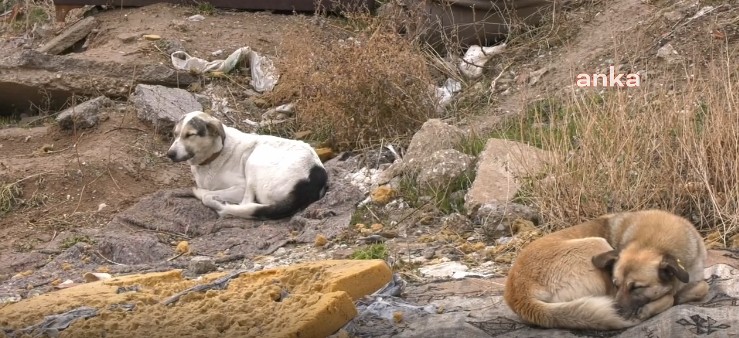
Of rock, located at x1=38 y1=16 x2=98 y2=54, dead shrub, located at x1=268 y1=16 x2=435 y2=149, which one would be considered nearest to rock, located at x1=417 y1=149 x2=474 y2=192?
dead shrub, located at x1=268 y1=16 x2=435 y2=149

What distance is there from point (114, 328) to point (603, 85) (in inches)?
216

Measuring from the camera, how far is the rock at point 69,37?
1350 cm

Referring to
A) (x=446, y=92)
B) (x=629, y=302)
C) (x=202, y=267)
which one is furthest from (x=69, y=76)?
(x=629, y=302)

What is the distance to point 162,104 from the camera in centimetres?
1098

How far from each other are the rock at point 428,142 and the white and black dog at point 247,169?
0.77m

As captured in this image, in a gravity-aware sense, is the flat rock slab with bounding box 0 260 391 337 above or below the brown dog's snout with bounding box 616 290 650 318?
below

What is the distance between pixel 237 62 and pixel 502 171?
4.83 metres

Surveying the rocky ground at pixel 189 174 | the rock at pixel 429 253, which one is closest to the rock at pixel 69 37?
the rocky ground at pixel 189 174

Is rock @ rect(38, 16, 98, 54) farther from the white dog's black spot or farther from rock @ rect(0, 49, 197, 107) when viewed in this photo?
the white dog's black spot

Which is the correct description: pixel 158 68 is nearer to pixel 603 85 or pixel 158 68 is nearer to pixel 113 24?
pixel 113 24

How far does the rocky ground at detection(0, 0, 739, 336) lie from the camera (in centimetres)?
757

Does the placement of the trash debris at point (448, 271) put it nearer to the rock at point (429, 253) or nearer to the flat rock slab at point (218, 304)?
the rock at point (429, 253)

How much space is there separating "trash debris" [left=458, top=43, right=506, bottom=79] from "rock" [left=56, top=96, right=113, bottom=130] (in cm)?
350

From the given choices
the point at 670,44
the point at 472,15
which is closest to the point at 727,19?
the point at 670,44
